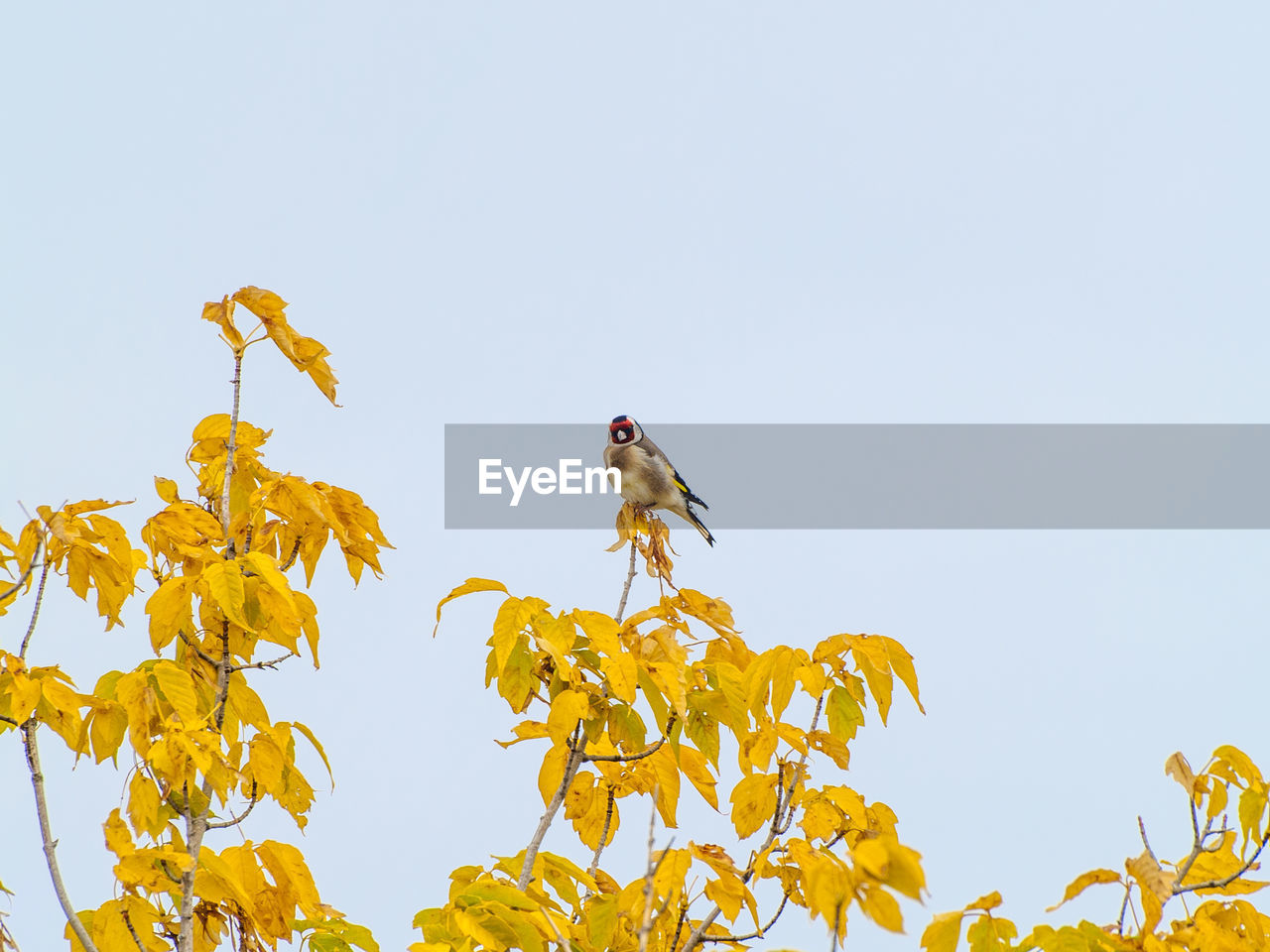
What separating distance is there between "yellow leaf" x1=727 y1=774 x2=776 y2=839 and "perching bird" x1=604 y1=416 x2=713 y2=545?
204 inches

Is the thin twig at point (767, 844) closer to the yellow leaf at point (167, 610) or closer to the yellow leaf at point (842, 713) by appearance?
the yellow leaf at point (842, 713)

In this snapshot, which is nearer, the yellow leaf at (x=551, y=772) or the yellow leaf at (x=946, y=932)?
the yellow leaf at (x=946, y=932)

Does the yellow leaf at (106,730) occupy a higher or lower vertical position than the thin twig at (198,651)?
lower

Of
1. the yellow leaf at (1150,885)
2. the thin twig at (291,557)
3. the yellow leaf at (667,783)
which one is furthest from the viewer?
the thin twig at (291,557)

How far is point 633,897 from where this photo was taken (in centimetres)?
305

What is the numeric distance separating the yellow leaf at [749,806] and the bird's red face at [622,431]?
5964 millimetres

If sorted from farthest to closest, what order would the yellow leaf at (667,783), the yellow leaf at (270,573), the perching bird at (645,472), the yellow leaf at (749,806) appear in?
the perching bird at (645,472) < the yellow leaf at (749,806) < the yellow leaf at (667,783) < the yellow leaf at (270,573)

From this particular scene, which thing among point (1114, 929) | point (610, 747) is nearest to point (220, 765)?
point (610, 747)

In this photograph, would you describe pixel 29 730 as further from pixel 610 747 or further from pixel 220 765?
pixel 610 747

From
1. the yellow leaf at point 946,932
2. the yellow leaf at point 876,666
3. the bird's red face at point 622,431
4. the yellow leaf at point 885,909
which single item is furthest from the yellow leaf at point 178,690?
the bird's red face at point 622,431

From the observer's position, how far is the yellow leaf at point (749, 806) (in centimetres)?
364

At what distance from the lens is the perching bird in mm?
9078

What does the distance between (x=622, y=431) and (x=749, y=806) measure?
611 centimetres

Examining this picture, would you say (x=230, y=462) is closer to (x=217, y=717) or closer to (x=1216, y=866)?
(x=217, y=717)
